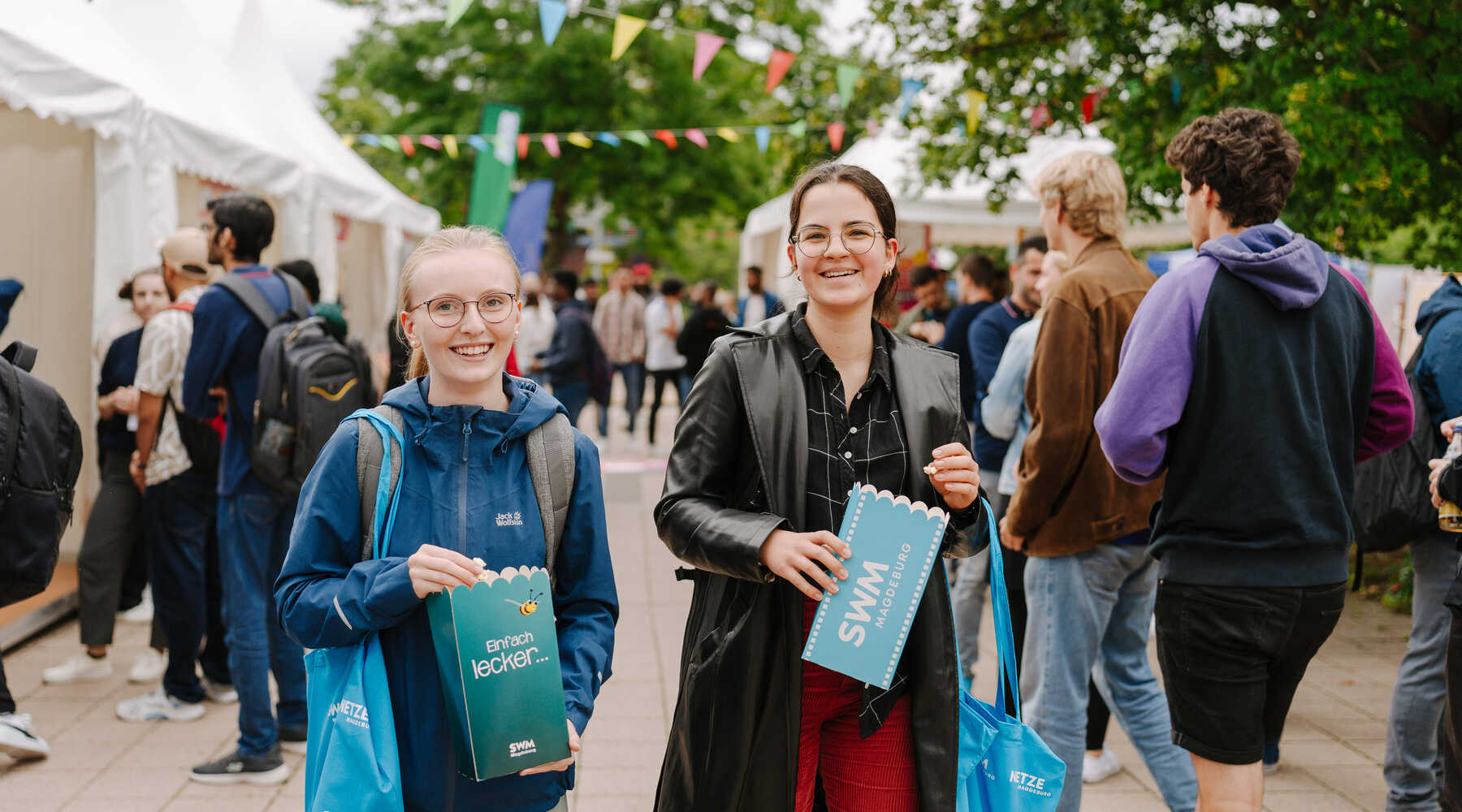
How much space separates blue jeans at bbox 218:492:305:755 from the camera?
13.5 ft

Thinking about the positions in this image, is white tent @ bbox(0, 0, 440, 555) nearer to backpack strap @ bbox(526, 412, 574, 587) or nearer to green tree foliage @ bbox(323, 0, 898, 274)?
backpack strap @ bbox(526, 412, 574, 587)

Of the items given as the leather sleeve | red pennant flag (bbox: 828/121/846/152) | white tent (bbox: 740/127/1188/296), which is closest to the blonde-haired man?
the leather sleeve

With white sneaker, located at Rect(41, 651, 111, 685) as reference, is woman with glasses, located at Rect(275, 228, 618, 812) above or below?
above

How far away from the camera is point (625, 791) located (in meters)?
4.05

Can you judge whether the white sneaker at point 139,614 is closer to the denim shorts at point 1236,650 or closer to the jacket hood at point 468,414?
the jacket hood at point 468,414

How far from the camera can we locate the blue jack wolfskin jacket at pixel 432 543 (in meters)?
1.94

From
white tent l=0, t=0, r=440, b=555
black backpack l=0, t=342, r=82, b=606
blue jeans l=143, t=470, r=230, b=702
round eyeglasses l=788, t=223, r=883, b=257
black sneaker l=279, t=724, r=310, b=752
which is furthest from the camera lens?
white tent l=0, t=0, r=440, b=555

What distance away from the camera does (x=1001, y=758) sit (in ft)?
7.30

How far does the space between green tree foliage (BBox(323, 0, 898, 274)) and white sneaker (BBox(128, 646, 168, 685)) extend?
59.4ft

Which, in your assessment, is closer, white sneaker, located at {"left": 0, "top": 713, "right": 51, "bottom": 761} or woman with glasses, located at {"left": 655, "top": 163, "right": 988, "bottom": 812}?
woman with glasses, located at {"left": 655, "top": 163, "right": 988, "bottom": 812}

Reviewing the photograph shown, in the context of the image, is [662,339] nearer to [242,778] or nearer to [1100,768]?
[242,778]

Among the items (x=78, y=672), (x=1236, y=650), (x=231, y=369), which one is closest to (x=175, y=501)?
(x=231, y=369)

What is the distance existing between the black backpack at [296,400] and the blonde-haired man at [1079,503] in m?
2.24

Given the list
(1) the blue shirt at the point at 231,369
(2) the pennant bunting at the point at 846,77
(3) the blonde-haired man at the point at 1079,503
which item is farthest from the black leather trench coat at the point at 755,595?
(2) the pennant bunting at the point at 846,77
